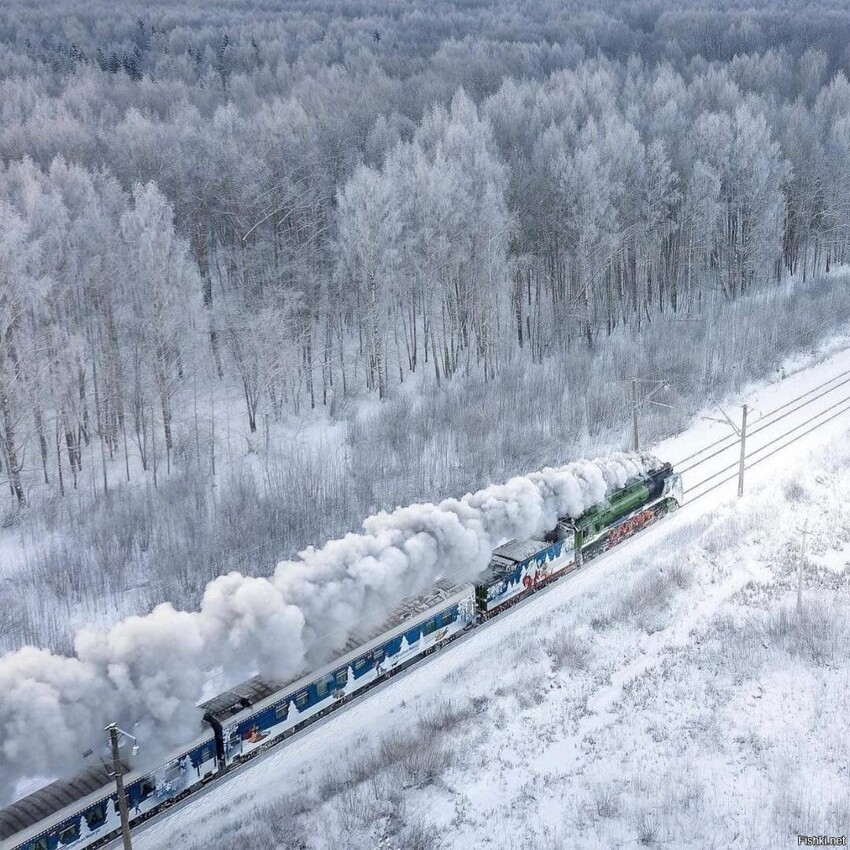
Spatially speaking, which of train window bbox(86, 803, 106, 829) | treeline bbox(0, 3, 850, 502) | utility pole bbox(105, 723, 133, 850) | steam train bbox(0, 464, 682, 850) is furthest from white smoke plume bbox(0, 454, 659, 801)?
treeline bbox(0, 3, 850, 502)

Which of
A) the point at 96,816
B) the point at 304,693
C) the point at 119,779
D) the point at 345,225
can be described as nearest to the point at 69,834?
the point at 96,816

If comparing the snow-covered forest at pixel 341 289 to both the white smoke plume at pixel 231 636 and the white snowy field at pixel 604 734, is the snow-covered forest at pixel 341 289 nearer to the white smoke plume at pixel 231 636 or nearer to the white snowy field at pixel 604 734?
the white smoke plume at pixel 231 636

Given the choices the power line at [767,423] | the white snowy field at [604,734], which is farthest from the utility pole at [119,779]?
the power line at [767,423]

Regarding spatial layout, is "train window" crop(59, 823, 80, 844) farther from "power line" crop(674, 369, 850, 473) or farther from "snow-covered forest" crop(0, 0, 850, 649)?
"power line" crop(674, 369, 850, 473)

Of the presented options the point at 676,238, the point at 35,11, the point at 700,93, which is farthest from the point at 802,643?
the point at 35,11

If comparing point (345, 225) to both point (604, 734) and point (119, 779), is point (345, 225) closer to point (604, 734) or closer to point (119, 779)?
point (604, 734)

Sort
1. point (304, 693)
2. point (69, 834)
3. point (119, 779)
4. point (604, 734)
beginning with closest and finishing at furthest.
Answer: point (119, 779), point (69, 834), point (604, 734), point (304, 693)

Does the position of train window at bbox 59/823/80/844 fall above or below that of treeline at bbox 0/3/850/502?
below
